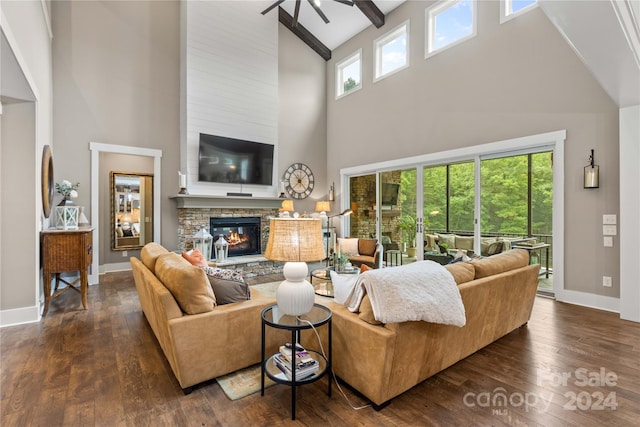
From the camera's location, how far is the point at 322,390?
201 centimetres

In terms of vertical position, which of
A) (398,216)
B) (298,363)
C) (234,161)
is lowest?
(298,363)

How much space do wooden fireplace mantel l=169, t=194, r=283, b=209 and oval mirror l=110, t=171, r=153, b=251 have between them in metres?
1.22

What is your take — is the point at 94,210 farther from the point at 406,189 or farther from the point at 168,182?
the point at 406,189

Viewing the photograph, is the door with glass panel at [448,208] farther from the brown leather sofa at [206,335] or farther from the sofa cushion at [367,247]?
the brown leather sofa at [206,335]

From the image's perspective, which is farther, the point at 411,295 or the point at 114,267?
the point at 114,267

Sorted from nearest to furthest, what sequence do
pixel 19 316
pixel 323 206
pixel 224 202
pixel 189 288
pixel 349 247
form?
pixel 189 288, pixel 19 316, pixel 349 247, pixel 224 202, pixel 323 206

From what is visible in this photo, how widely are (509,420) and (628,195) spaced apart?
3177mm

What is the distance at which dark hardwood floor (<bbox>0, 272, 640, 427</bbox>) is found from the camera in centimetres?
174

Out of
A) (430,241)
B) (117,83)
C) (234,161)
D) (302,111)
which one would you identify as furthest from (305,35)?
(430,241)

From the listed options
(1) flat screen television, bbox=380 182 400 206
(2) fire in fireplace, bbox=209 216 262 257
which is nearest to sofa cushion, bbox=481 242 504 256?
(1) flat screen television, bbox=380 182 400 206

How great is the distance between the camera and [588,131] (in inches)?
150

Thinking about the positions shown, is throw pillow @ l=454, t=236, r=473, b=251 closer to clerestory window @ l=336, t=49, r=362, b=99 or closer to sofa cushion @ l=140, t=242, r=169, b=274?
clerestory window @ l=336, t=49, r=362, b=99

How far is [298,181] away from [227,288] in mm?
5344

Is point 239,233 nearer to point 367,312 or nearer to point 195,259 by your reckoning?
point 195,259
